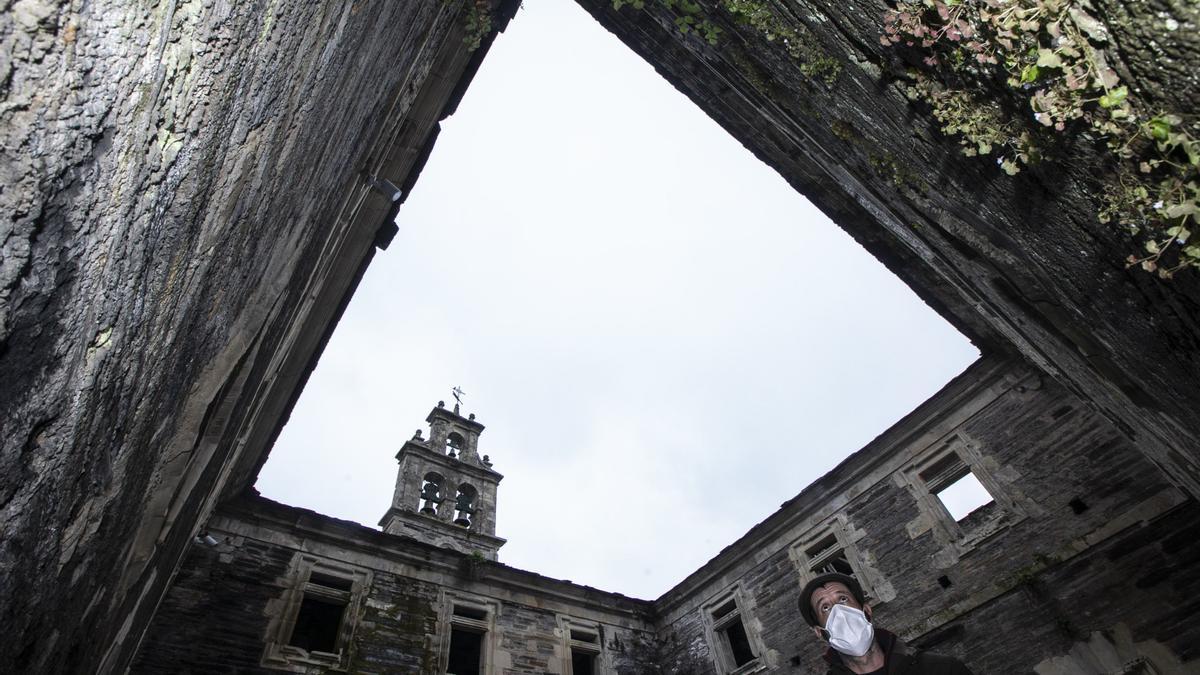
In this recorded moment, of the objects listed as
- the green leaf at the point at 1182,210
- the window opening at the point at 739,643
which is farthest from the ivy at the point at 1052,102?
the window opening at the point at 739,643

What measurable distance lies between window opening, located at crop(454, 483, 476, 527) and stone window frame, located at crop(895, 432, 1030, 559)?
11.9 m

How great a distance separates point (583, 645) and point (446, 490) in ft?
21.2

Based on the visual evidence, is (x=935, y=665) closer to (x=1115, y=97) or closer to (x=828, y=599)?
(x=828, y=599)

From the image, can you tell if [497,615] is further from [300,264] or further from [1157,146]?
[1157,146]

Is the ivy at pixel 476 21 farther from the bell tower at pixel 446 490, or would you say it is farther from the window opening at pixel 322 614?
the bell tower at pixel 446 490

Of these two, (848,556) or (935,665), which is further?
(848,556)

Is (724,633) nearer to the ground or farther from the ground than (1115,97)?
farther from the ground

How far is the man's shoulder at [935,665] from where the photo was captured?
272 centimetres

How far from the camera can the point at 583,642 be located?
493 inches

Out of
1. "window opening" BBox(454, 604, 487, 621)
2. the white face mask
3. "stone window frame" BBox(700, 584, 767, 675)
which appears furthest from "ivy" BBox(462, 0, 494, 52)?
"stone window frame" BBox(700, 584, 767, 675)

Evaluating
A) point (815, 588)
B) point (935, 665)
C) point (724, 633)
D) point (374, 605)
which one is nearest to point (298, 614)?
point (374, 605)

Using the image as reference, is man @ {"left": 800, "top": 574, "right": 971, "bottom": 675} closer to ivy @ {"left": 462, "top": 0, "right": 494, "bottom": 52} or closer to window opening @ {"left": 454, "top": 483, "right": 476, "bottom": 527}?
ivy @ {"left": 462, "top": 0, "right": 494, "bottom": 52}

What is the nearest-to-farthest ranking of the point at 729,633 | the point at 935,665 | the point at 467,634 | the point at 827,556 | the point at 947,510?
the point at 935,665 < the point at 947,510 < the point at 827,556 < the point at 467,634 < the point at 729,633

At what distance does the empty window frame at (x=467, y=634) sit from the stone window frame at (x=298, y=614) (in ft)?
5.74
